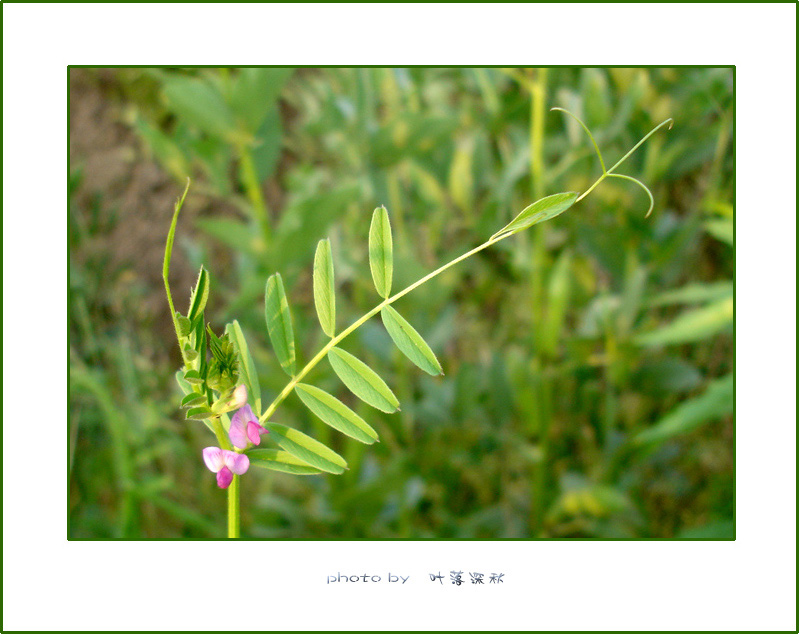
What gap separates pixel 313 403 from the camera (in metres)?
0.23

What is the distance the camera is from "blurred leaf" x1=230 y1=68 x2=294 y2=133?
0.46m

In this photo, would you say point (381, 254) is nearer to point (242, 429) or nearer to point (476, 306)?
point (242, 429)

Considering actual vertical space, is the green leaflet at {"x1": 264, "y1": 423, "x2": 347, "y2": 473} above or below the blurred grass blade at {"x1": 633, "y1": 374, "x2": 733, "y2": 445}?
above

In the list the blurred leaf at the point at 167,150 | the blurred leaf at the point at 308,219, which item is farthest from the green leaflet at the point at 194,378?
the blurred leaf at the point at 167,150

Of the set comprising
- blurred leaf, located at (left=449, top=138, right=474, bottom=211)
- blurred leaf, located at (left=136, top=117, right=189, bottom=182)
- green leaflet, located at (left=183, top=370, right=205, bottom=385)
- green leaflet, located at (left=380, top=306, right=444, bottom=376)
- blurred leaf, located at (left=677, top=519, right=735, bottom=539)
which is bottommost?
blurred leaf, located at (left=677, top=519, right=735, bottom=539)

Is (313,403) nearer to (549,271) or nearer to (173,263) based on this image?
(549,271)

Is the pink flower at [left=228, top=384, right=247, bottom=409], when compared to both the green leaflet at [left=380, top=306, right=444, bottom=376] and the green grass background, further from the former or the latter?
the green grass background

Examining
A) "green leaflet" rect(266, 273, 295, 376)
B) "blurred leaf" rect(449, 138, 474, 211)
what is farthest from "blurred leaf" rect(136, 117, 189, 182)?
"green leaflet" rect(266, 273, 295, 376)

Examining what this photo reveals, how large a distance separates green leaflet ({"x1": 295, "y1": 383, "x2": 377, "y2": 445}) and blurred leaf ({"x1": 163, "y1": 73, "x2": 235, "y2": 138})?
303 millimetres

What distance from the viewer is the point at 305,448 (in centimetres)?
22

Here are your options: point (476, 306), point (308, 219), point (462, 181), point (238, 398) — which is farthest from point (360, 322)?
point (476, 306)

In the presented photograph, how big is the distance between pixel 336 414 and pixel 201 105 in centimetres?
32

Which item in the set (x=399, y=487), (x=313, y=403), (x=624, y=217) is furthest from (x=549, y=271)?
(x=313, y=403)

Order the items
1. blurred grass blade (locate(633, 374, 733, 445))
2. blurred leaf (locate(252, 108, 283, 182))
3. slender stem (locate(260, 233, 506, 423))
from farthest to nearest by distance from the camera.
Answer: blurred leaf (locate(252, 108, 283, 182)) < blurred grass blade (locate(633, 374, 733, 445)) < slender stem (locate(260, 233, 506, 423))
